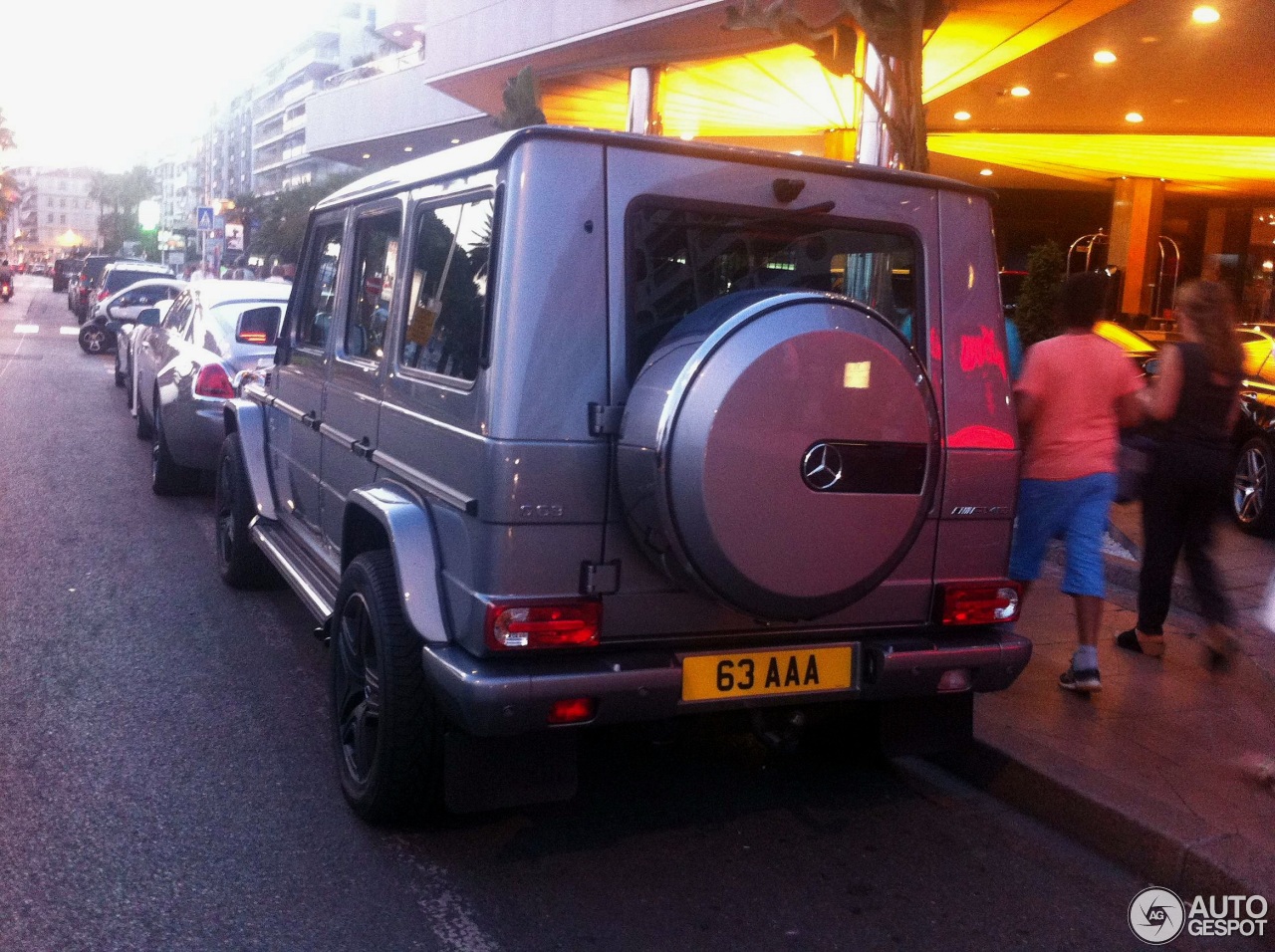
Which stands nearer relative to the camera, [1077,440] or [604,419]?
[604,419]

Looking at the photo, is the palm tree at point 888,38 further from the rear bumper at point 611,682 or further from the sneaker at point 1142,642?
the rear bumper at point 611,682

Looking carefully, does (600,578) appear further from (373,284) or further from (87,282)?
(87,282)

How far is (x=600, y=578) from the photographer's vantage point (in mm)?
3418

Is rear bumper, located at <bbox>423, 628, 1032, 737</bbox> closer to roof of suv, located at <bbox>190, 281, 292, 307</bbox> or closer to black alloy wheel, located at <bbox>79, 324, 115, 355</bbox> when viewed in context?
roof of suv, located at <bbox>190, 281, 292, 307</bbox>

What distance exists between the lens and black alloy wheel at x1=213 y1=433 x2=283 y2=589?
21.3 ft

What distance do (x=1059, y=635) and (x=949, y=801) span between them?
201 centimetres

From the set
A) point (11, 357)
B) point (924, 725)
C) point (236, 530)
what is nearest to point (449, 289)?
point (924, 725)

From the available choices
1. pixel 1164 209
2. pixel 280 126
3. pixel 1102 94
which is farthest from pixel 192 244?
pixel 1102 94

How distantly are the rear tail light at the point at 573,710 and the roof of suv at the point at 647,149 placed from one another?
148 centimetres

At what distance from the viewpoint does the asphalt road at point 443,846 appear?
11.0 ft

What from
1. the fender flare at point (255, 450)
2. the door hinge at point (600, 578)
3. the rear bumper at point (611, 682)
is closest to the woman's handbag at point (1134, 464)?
the rear bumper at point (611, 682)

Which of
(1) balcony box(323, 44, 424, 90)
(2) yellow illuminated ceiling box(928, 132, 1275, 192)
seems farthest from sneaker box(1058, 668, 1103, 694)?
(1) balcony box(323, 44, 424, 90)

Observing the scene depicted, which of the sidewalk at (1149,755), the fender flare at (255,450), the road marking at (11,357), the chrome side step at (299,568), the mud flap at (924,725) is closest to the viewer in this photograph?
the sidewalk at (1149,755)

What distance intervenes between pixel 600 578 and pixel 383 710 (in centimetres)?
80
